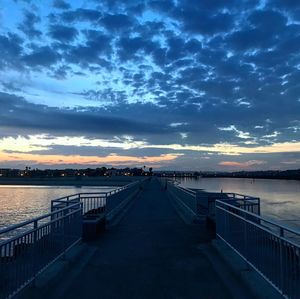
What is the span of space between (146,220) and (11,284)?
11.3m

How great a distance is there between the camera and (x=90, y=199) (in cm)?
1945

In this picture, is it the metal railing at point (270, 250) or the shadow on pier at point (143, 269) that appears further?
the shadow on pier at point (143, 269)

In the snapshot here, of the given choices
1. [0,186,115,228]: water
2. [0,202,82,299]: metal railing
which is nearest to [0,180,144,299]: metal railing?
[0,202,82,299]: metal railing

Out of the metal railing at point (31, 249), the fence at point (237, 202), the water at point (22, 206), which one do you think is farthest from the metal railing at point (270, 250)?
the water at point (22, 206)

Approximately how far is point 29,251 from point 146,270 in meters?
2.69

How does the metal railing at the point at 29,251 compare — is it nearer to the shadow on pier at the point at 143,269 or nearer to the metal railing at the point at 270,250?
the shadow on pier at the point at 143,269

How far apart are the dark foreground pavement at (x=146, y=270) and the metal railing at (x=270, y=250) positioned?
775 mm

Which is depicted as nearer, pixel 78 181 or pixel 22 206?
pixel 22 206

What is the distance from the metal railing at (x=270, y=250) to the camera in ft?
18.8

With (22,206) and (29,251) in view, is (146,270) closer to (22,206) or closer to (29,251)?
(29,251)

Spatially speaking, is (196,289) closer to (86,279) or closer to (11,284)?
(86,279)

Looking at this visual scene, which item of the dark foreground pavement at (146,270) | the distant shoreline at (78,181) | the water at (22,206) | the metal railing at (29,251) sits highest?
the distant shoreline at (78,181)

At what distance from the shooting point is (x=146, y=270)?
843 cm

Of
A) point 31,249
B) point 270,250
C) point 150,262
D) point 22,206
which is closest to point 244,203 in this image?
point 150,262
